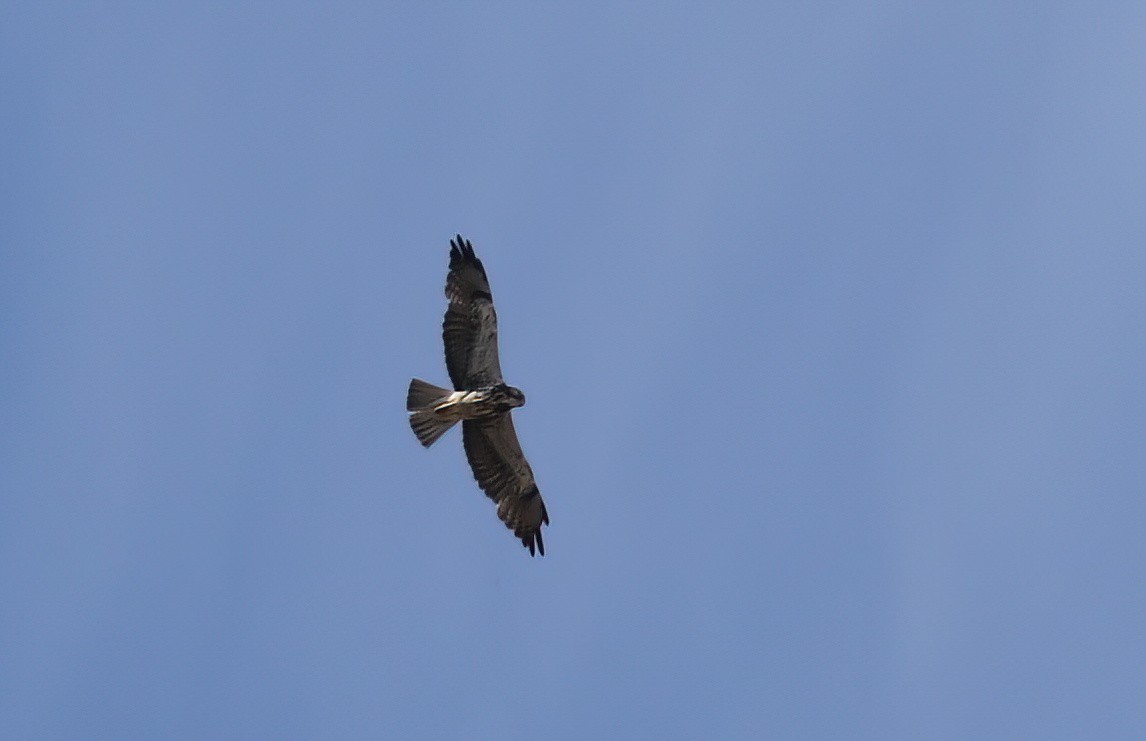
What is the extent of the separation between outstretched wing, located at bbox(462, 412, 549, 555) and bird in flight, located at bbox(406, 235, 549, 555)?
0.6 inches

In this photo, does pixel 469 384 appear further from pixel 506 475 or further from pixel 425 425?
pixel 506 475

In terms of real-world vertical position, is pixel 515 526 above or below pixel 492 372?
below

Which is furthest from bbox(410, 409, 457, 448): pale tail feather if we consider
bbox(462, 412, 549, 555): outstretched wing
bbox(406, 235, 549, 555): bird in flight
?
bbox(462, 412, 549, 555): outstretched wing

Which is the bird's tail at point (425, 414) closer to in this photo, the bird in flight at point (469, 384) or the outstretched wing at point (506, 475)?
the bird in flight at point (469, 384)

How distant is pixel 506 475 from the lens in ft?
76.8

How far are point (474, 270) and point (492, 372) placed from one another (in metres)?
1.43

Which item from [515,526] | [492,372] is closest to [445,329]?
[492,372]

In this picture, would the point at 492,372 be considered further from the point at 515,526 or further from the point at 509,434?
the point at 515,526

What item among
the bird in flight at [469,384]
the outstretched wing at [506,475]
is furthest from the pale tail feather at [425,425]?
A: the outstretched wing at [506,475]

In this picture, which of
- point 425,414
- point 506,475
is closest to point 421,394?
point 425,414

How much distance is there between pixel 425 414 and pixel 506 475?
189cm

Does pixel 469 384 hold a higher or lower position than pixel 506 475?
higher

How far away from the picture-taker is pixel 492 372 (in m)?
22.4

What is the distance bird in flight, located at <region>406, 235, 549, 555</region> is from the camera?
872 inches
